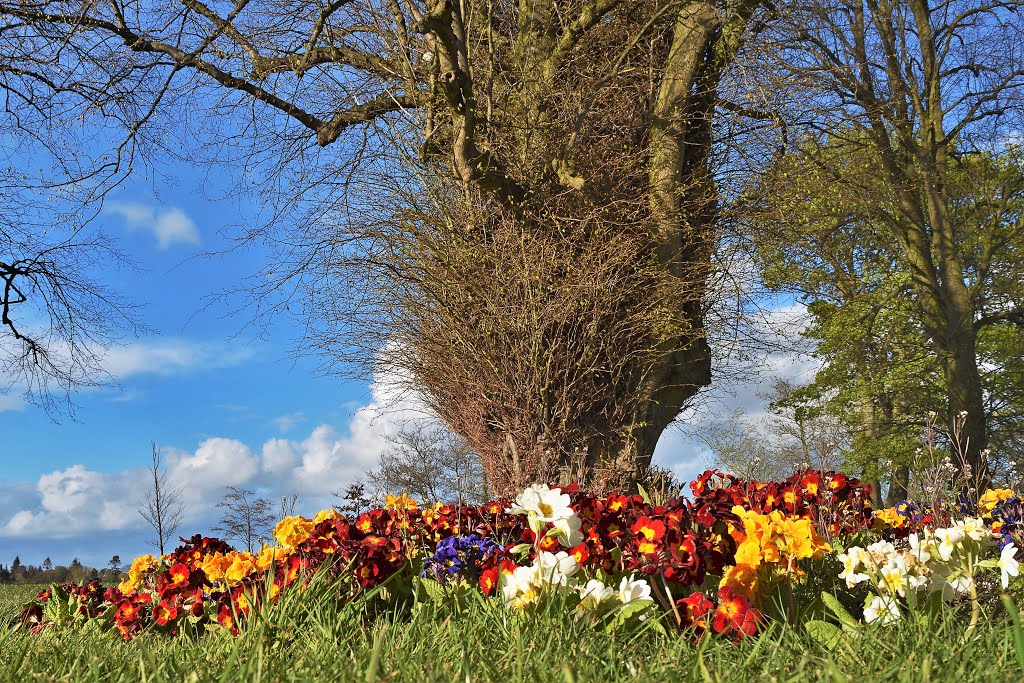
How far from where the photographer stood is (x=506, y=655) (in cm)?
204

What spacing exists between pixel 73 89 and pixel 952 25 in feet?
43.2

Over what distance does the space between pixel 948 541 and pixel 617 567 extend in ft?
3.63

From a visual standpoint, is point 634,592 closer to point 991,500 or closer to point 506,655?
point 506,655

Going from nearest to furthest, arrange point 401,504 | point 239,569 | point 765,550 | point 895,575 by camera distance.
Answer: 1. point 765,550
2. point 895,575
3. point 239,569
4. point 401,504

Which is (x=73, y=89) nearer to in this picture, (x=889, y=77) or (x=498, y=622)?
(x=498, y=622)

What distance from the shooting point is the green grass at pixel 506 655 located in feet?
5.76

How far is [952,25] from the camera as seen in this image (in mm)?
12664

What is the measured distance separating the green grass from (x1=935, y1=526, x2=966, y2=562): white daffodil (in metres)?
0.22

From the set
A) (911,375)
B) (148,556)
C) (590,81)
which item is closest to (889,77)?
(911,375)

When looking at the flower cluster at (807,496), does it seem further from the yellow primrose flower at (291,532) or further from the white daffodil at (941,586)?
the yellow primrose flower at (291,532)

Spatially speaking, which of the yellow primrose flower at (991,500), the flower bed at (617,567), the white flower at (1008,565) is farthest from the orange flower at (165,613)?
the yellow primrose flower at (991,500)

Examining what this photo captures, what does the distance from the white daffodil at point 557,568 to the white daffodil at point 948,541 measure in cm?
120

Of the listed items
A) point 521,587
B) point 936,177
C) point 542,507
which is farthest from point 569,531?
point 936,177

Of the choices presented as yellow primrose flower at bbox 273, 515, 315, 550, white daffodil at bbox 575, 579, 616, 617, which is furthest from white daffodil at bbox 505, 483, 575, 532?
yellow primrose flower at bbox 273, 515, 315, 550
